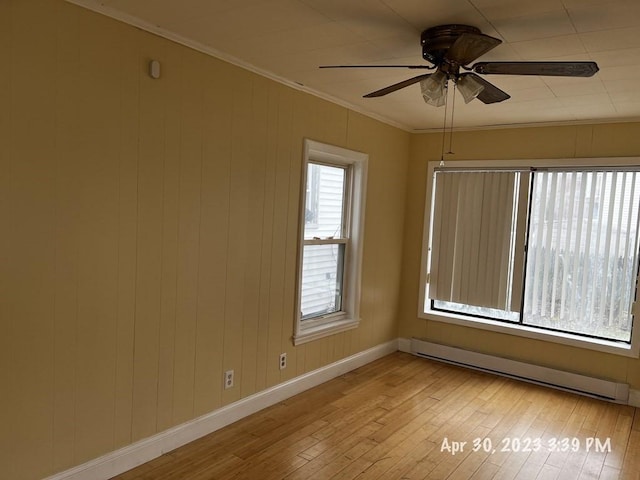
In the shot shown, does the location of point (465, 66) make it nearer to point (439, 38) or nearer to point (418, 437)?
point (439, 38)

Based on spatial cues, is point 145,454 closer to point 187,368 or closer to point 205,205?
point 187,368

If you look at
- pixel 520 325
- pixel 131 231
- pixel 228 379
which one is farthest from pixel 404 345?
pixel 131 231

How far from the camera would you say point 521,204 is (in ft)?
15.2

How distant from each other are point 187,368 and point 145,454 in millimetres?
524

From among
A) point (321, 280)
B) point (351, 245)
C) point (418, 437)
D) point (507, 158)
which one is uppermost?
point (507, 158)

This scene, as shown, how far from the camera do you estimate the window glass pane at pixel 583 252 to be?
418cm

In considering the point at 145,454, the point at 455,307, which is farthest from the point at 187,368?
the point at 455,307

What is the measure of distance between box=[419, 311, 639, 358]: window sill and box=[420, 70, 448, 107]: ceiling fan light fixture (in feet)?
9.64

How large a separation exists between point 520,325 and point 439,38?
3.28 metres

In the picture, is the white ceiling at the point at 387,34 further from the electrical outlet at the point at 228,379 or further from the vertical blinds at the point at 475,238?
the electrical outlet at the point at 228,379

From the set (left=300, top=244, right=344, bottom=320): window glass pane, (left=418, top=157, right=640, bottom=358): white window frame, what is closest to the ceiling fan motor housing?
(left=300, top=244, right=344, bottom=320): window glass pane

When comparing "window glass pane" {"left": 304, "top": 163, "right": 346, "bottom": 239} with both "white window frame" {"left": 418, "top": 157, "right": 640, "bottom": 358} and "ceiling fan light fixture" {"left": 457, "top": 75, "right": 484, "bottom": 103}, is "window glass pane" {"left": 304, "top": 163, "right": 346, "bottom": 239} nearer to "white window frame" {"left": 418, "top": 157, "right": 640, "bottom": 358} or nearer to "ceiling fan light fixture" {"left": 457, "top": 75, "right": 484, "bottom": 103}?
"white window frame" {"left": 418, "top": 157, "right": 640, "bottom": 358}

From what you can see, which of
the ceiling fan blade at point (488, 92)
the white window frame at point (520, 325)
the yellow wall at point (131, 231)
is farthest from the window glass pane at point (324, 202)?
the ceiling fan blade at point (488, 92)

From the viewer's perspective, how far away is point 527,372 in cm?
461
